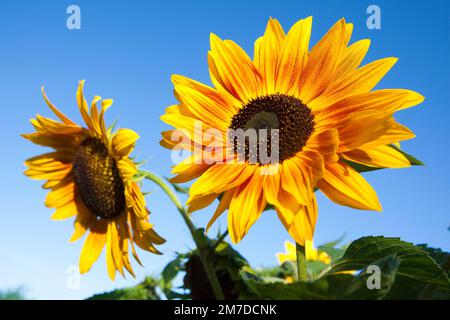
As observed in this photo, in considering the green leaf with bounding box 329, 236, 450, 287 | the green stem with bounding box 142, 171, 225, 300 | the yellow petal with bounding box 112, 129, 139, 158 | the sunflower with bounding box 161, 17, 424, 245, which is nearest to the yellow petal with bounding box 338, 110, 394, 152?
the sunflower with bounding box 161, 17, 424, 245

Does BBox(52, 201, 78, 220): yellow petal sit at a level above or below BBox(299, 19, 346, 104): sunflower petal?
below

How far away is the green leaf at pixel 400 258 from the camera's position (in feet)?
4.24

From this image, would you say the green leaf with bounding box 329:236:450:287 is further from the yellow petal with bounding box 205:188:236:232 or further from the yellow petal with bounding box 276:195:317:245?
the yellow petal with bounding box 205:188:236:232

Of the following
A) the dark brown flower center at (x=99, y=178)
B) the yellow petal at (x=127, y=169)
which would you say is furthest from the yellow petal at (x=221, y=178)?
the dark brown flower center at (x=99, y=178)

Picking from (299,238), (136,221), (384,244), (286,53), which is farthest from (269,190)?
(136,221)

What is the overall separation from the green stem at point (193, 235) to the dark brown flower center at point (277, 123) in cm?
47

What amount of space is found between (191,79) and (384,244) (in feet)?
2.61

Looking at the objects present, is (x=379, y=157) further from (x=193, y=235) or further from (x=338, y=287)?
(x=193, y=235)

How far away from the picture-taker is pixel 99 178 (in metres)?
2.27

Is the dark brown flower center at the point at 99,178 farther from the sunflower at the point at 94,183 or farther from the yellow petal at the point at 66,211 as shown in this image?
the yellow petal at the point at 66,211

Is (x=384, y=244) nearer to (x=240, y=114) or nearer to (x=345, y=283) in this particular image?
(x=345, y=283)

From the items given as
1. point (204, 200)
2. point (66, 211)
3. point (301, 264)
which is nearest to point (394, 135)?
point (301, 264)

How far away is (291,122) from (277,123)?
1.8 inches

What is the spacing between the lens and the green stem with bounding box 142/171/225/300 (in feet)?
6.29
